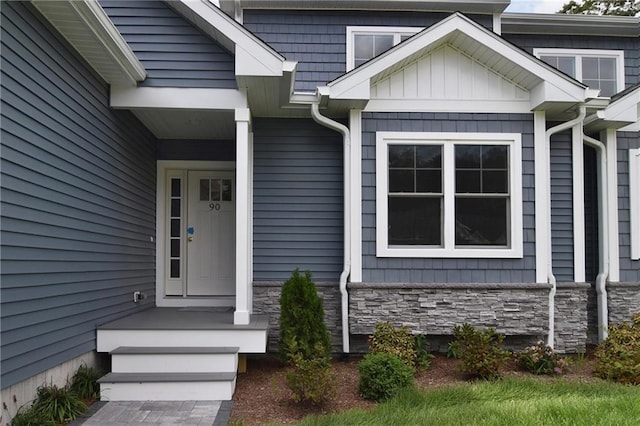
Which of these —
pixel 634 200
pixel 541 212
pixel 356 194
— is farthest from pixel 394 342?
pixel 634 200

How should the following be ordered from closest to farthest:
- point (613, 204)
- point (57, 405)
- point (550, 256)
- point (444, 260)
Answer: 1. point (57, 405)
2. point (444, 260)
3. point (550, 256)
4. point (613, 204)

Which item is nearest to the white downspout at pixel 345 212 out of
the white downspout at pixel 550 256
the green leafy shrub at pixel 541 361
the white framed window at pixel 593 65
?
the green leafy shrub at pixel 541 361

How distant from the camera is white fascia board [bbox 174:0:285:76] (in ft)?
17.1

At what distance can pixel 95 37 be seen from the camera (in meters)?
4.44

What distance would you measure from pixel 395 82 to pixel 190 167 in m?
3.19

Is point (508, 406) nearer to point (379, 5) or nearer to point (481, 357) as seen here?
point (481, 357)

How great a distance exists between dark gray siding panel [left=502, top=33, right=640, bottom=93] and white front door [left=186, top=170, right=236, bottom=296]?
16.0 feet

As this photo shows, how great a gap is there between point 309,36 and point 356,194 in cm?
255

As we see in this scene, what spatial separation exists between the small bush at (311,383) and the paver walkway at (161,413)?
0.62 meters

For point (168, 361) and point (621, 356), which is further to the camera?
point (621, 356)

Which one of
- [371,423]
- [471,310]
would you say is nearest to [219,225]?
[471,310]

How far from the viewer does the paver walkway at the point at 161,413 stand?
13.4ft

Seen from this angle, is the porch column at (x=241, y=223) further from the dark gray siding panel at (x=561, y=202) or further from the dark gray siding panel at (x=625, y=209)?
the dark gray siding panel at (x=625, y=209)

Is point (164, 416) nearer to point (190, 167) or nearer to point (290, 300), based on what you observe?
point (290, 300)
